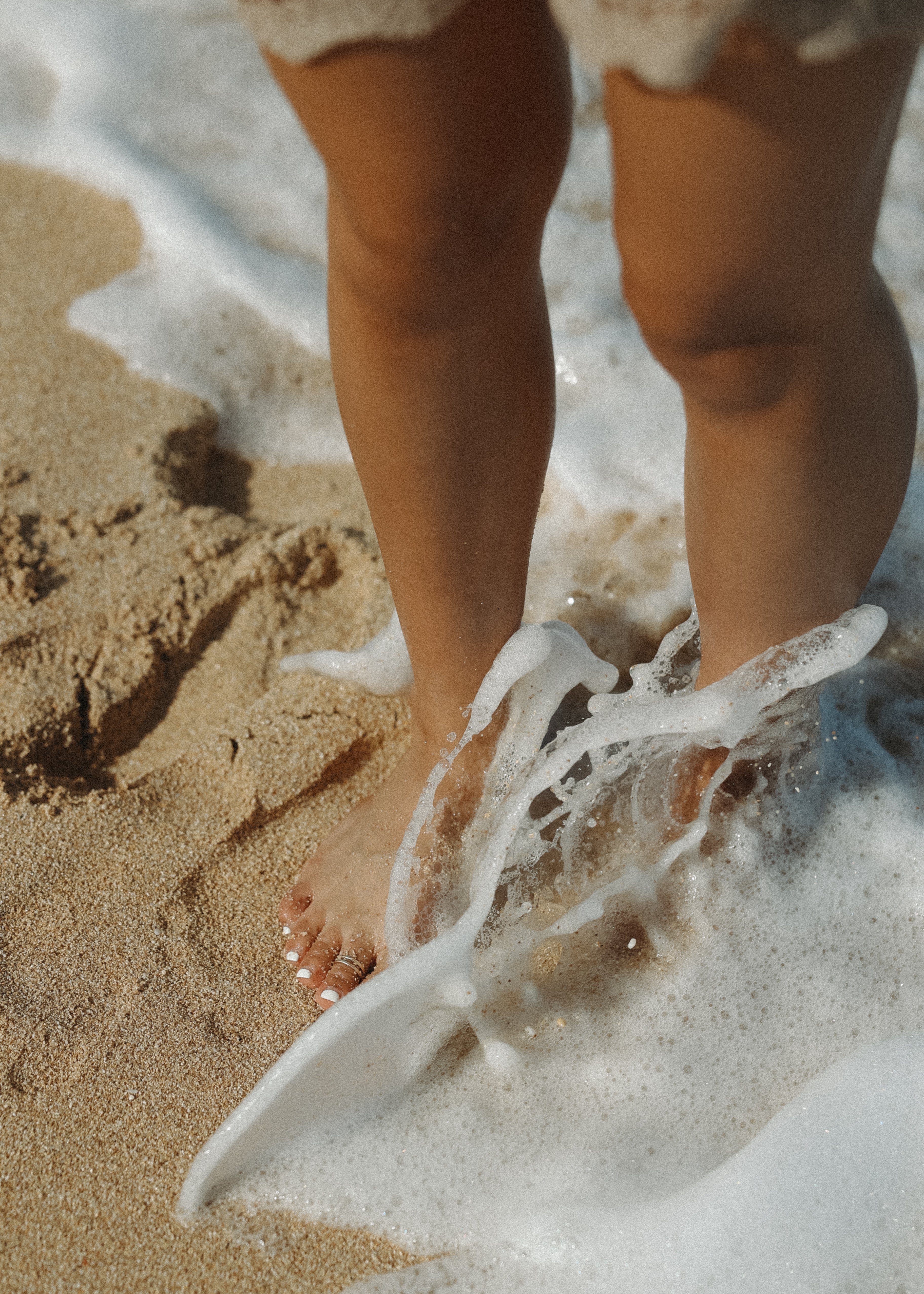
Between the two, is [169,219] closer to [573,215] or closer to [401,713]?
[573,215]

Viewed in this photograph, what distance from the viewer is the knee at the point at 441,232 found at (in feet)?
3.00

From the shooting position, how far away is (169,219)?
7.84 ft

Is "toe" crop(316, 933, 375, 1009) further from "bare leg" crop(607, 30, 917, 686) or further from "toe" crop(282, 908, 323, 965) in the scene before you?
"bare leg" crop(607, 30, 917, 686)

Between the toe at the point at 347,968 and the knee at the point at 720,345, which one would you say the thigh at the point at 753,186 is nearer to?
the knee at the point at 720,345

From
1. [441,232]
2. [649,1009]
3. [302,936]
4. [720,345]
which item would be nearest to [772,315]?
[720,345]

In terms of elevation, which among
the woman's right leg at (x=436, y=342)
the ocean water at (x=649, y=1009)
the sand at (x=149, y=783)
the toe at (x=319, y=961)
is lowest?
the ocean water at (x=649, y=1009)

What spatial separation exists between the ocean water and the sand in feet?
0.31

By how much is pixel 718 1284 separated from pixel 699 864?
454 millimetres

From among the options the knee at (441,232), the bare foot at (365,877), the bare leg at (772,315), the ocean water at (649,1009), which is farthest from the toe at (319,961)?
the knee at (441,232)

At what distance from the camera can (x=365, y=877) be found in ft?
4.52

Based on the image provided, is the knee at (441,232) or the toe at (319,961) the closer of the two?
the knee at (441,232)

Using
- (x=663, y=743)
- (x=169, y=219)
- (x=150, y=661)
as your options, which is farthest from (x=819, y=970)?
(x=169, y=219)

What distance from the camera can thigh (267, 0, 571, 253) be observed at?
82 cm

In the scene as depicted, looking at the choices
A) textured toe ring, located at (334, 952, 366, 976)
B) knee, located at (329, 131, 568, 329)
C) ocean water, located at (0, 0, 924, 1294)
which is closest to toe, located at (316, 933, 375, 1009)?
textured toe ring, located at (334, 952, 366, 976)
